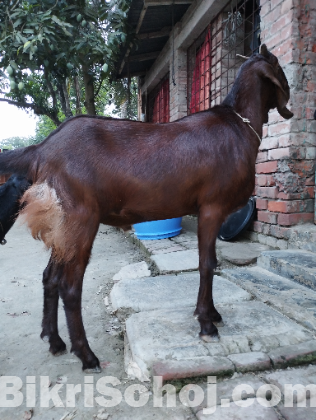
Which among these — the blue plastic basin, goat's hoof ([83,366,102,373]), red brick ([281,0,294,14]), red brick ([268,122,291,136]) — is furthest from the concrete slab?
red brick ([281,0,294,14])

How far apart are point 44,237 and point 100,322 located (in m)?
1.03

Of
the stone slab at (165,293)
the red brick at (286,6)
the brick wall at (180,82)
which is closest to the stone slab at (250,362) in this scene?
the stone slab at (165,293)

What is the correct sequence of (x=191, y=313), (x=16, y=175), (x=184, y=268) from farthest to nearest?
(x=184, y=268) < (x=191, y=313) < (x=16, y=175)

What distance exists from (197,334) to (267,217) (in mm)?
2006

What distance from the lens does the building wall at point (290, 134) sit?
10.2 feet

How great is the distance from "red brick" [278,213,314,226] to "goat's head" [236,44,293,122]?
1.33 m

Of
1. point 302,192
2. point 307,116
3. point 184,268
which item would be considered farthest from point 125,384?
point 307,116

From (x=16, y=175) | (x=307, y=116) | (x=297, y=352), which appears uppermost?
(x=307, y=116)

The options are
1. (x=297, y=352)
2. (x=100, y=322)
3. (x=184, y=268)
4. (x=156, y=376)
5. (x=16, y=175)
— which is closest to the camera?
(x=156, y=376)

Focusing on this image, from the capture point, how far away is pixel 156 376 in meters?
1.54

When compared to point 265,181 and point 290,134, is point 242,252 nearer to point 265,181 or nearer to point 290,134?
point 265,181

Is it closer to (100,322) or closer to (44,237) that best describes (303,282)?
(100,322)

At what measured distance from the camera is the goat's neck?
205 cm

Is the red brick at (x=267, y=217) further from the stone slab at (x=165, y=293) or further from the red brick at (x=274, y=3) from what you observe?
the red brick at (x=274, y=3)
